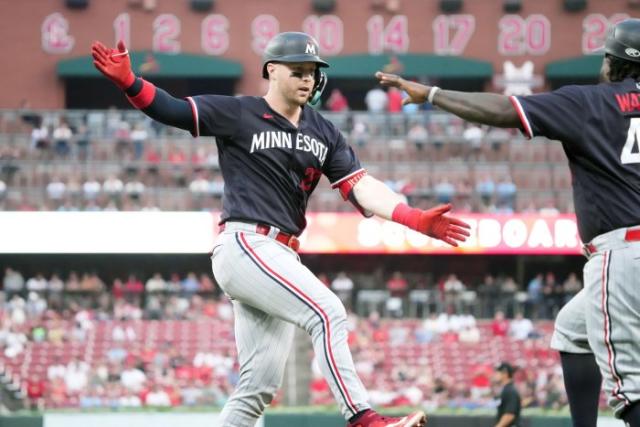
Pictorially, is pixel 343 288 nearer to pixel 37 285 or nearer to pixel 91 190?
pixel 91 190

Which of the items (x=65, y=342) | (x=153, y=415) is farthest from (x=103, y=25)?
(x=153, y=415)

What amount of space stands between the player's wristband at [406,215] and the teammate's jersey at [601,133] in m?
0.79

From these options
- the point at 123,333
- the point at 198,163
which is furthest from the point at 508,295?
the point at 123,333

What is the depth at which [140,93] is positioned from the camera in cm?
556

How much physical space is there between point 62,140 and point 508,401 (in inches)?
637

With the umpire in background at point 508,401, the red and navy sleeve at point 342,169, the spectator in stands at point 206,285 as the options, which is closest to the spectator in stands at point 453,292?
the spectator in stands at point 206,285

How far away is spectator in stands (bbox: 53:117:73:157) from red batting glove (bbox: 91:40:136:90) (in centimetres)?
1990

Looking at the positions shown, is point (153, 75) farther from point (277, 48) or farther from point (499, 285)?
point (277, 48)

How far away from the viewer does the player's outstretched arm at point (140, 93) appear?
557 centimetres

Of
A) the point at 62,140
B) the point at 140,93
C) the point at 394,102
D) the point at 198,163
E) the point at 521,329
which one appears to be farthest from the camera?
the point at 394,102

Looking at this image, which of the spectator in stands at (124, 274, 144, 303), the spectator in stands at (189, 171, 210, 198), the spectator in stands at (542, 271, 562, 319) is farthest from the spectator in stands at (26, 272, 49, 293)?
the spectator in stands at (542, 271, 562, 319)

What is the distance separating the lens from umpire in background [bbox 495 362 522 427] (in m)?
11.0

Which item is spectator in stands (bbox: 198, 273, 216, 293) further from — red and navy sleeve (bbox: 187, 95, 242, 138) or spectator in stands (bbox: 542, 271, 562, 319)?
red and navy sleeve (bbox: 187, 95, 242, 138)

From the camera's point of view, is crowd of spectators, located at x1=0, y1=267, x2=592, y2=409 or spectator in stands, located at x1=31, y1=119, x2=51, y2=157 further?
spectator in stands, located at x1=31, y1=119, x2=51, y2=157
